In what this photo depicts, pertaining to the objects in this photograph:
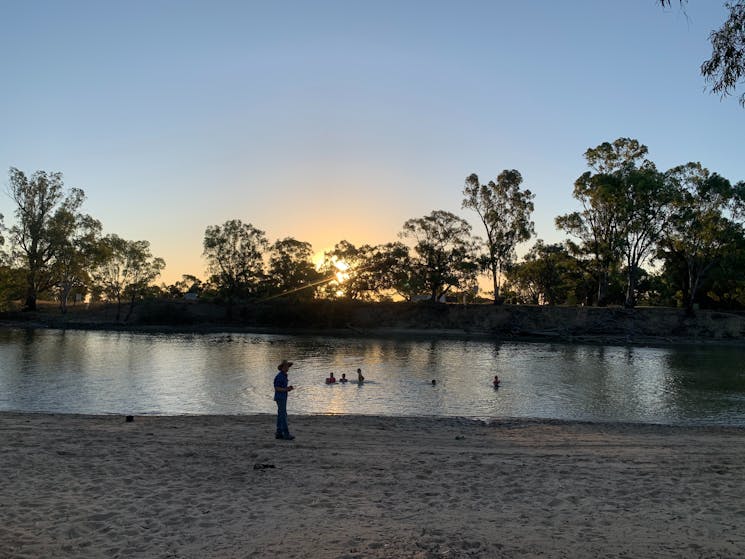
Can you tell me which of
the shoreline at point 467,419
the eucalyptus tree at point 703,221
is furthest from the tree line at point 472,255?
the shoreline at point 467,419

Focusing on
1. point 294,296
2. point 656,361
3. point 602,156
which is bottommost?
point 656,361

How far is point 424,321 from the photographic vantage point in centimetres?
8112

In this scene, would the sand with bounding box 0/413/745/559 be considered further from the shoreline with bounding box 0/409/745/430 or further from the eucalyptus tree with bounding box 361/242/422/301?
the eucalyptus tree with bounding box 361/242/422/301

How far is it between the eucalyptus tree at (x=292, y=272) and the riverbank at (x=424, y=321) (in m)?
3.55

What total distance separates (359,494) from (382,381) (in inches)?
868

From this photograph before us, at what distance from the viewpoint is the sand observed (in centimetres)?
805

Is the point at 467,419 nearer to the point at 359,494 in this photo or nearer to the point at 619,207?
the point at 359,494

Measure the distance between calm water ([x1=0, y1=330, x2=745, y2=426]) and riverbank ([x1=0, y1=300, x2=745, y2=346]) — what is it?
15568mm

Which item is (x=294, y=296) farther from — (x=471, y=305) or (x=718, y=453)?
(x=718, y=453)

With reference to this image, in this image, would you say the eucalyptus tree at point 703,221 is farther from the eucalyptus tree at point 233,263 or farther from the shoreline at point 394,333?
the eucalyptus tree at point 233,263

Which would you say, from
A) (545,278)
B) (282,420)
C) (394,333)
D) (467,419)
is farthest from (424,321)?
(282,420)

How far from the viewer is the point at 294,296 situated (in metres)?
89.1

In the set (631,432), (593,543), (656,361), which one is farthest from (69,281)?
(593,543)

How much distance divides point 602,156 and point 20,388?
73.1 metres
